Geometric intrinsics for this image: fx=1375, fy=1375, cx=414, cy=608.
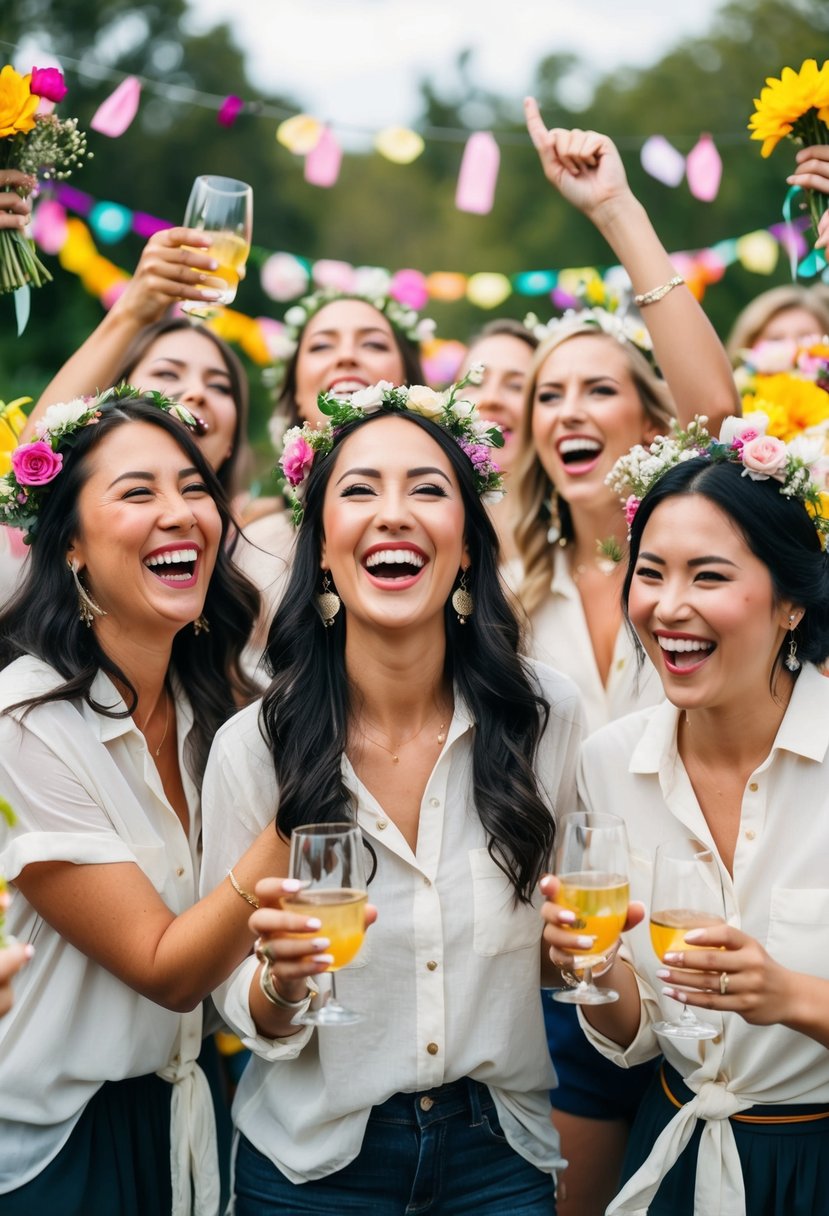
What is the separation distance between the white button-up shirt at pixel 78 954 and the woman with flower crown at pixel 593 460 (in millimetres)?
1292

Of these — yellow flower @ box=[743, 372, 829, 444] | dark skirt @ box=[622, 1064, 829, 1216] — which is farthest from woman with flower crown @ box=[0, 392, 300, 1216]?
yellow flower @ box=[743, 372, 829, 444]

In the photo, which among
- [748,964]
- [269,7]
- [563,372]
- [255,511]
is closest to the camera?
[748,964]

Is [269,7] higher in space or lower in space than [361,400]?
higher

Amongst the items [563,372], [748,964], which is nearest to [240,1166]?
[748,964]

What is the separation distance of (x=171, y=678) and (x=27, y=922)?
3.02 feet

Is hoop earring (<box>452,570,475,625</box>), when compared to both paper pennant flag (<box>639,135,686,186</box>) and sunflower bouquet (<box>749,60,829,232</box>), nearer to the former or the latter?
sunflower bouquet (<box>749,60,829,232</box>)

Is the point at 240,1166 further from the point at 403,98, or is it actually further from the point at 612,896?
the point at 403,98

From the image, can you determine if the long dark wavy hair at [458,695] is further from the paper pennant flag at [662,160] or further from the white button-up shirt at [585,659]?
the paper pennant flag at [662,160]

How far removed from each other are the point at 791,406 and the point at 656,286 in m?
0.82

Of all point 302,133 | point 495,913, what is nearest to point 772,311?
point 302,133

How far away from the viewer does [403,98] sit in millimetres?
29062

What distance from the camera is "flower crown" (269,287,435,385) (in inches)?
253

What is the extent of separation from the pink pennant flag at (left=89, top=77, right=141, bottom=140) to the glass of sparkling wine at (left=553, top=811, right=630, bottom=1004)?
3.91 metres

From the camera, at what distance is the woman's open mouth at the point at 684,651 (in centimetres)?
344
